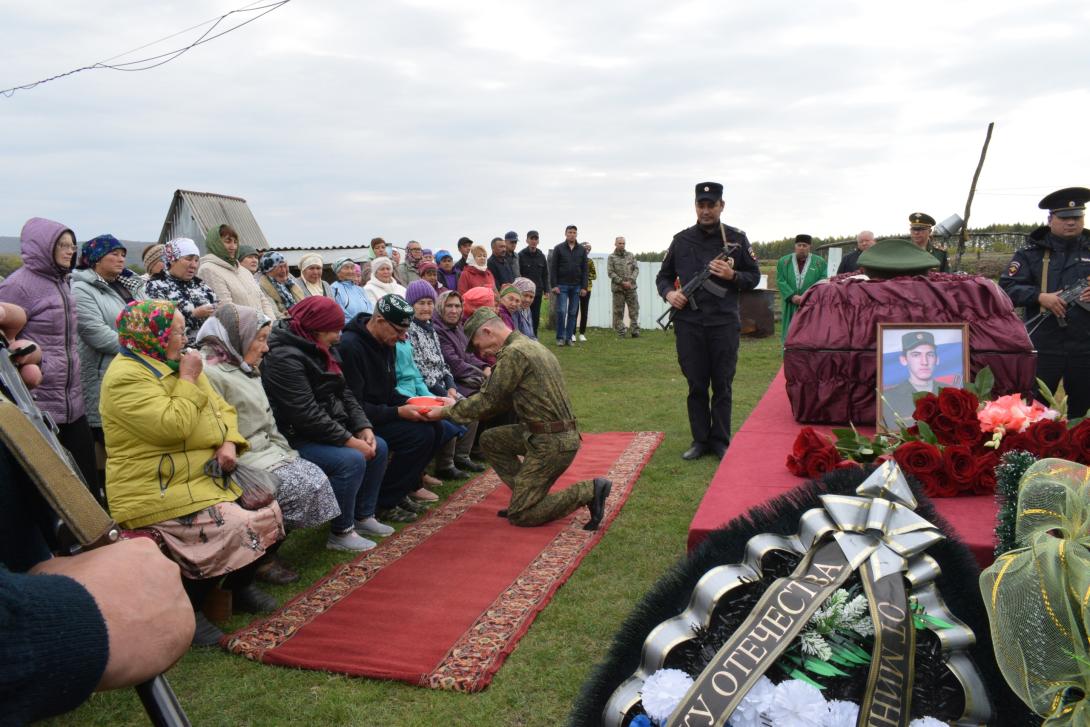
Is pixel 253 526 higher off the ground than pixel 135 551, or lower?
lower

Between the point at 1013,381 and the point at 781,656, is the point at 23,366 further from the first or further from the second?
the point at 1013,381

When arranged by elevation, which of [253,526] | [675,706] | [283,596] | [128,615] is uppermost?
[128,615]

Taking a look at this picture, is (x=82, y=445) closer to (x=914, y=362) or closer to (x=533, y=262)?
(x=914, y=362)

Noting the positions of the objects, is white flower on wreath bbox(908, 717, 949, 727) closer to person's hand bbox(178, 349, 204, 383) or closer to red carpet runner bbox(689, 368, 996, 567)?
red carpet runner bbox(689, 368, 996, 567)

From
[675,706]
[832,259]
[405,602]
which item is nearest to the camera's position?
[675,706]

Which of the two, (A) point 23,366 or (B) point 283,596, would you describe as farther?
(B) point 283,596

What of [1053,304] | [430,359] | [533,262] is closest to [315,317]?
[430,359]

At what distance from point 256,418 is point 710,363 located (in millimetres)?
3241

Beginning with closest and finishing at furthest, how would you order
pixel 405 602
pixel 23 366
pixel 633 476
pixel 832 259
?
pixel 23 366 → pixel 405 602 → pixel 633 476 → pixel 832 259

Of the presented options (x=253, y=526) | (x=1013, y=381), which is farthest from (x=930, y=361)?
(x=253, y=526)

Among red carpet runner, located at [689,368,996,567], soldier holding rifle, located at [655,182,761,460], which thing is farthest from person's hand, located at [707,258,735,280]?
red carpet runner, located at [689,368,996,567]

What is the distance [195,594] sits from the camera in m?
3.37

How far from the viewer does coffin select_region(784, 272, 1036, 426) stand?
3367 millimetres

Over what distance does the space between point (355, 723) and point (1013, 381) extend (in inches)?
115
